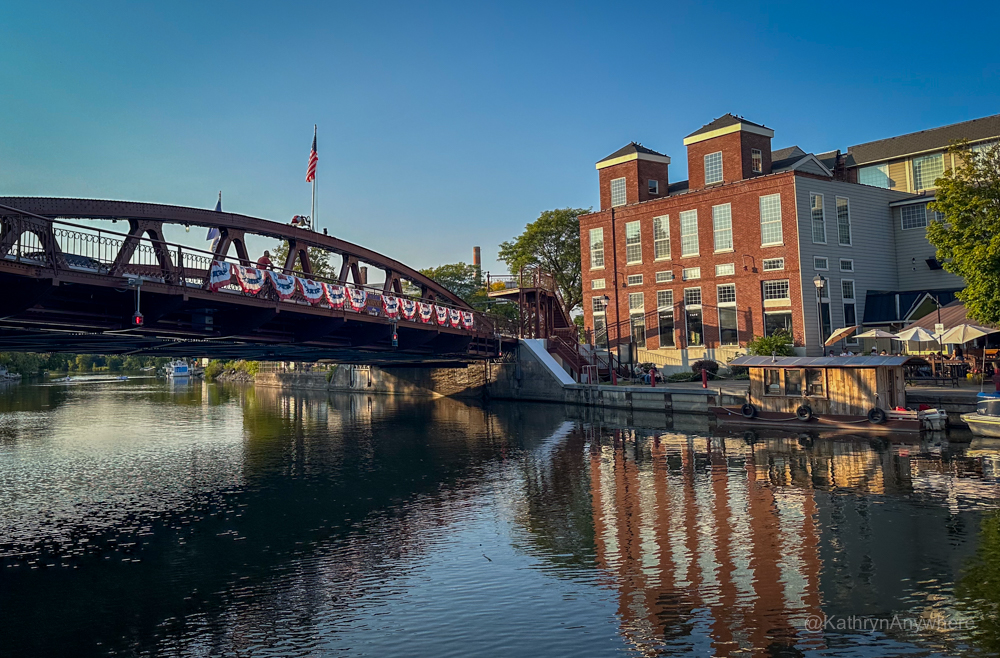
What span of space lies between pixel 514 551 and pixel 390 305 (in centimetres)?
2326

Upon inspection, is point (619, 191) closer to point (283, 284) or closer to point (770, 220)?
point (770, 220)

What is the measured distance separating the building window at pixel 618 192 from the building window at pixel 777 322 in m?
15.1

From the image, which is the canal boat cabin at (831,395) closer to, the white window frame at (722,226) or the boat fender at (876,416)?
the boat fender at (876,416)

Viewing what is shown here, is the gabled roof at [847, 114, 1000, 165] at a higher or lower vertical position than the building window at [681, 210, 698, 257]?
higher

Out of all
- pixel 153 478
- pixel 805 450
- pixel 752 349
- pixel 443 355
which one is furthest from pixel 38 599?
pixel 752 349

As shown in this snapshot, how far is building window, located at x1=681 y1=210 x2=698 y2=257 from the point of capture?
5103 cm

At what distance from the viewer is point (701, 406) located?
38.2 metres

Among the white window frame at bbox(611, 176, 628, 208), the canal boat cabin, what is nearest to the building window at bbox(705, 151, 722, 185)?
the white window frame at bbox(611, 176, 628, 208)

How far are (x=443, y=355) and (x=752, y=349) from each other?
19891mm

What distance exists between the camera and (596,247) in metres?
57.1

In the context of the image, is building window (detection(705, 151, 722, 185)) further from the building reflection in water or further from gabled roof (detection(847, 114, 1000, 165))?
the building reflection in water

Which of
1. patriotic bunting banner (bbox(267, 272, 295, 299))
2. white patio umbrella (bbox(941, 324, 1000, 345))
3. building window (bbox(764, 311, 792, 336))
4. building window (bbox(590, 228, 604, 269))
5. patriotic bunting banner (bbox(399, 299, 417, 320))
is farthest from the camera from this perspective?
building window (bbox(590, 228, 604, 269))

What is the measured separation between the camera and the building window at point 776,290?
4672 centimetres

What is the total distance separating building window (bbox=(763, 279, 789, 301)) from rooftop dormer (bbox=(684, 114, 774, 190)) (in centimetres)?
792
